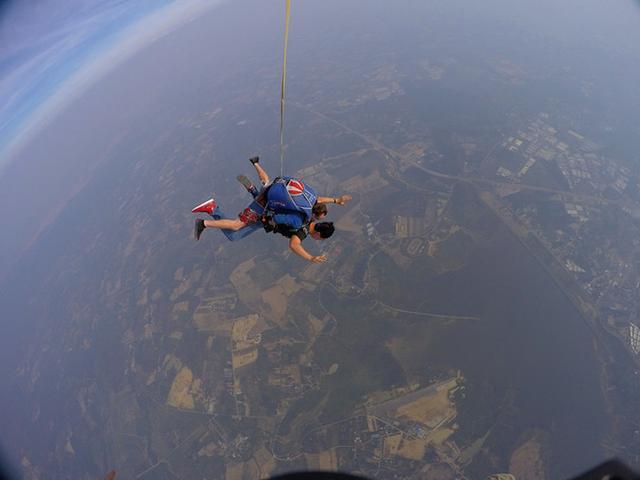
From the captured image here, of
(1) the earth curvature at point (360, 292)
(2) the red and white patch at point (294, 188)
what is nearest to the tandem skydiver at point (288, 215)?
(2) the red and white patch at point (294, 188)

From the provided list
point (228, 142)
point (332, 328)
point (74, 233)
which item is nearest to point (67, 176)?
point (74, 233)

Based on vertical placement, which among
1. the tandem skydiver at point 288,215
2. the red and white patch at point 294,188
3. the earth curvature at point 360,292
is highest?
the red and white patch at point 294,188

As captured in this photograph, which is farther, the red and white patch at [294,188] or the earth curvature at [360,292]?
the earth curvature at [360,292]

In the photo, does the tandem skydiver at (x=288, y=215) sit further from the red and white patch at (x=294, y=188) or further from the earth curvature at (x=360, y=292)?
the earth curvature at (x=360, y=292)

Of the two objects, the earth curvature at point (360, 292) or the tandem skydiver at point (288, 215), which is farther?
the earth curvature at point (360, 292)

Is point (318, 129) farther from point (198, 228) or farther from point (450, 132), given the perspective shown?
point (198, 228)

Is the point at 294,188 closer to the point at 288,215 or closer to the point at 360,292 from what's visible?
the point at 288,215

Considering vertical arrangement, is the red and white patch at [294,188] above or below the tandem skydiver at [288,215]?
above

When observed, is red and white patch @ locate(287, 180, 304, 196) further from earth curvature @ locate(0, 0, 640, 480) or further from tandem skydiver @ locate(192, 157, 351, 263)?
earth curvature @ locate(0, 0, 640, 480)

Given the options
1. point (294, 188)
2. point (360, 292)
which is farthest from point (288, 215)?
point (360, 292)

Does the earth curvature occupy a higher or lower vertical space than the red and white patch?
lower

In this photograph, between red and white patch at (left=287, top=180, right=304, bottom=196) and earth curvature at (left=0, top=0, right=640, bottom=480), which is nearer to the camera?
red and white patch at (left=287, top=180, right=304, bottom=196)

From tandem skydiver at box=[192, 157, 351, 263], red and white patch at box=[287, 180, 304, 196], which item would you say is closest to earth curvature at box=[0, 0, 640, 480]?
tandem skydiver at box=[192, 157, 351, 263]
